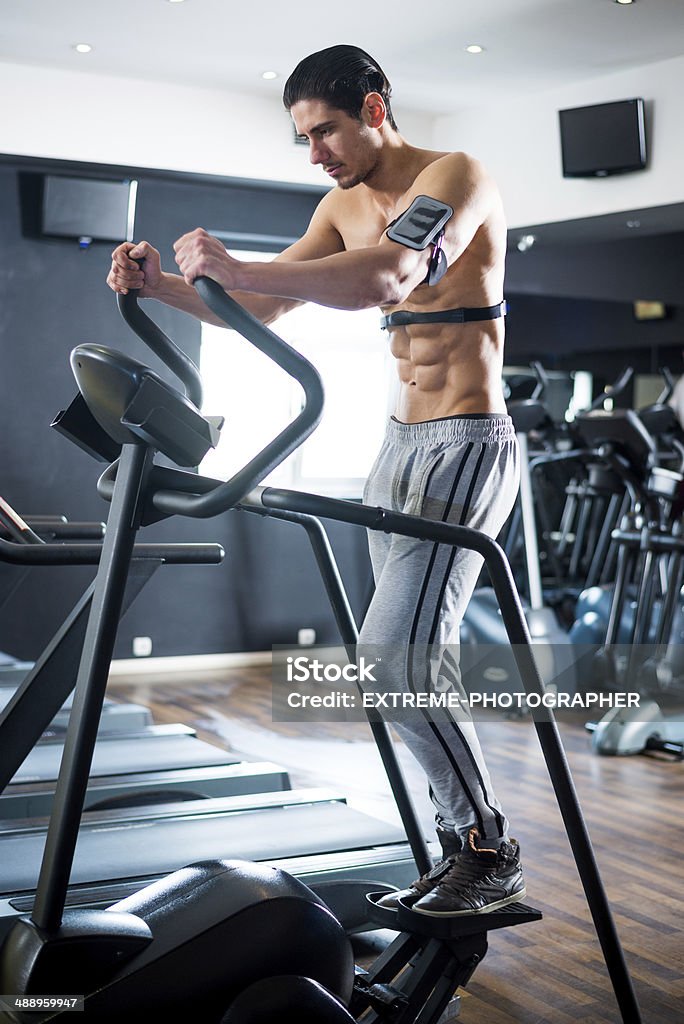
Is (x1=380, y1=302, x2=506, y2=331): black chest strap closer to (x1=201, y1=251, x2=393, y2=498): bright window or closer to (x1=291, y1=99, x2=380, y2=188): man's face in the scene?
(x1=291, y1=99, x2=380, y2=188): man's face

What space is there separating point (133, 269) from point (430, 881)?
1.22 m

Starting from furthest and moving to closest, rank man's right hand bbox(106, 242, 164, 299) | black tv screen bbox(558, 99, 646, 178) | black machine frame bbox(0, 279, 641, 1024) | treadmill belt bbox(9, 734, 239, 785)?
black tv screen bbox(558, 99, 646, 178)
treadmill belt bbox(9, 734, 239, 785)
man's right hand bbox(106, 242, 164, 299)
black machine frame bbox(0, 279, 641, 1024)

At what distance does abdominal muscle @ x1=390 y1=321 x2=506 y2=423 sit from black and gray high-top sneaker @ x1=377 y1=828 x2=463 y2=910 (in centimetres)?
80

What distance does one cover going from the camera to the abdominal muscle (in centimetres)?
220

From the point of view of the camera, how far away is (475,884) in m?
2.05

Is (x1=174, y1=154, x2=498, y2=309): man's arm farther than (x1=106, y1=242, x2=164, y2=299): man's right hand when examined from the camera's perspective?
No

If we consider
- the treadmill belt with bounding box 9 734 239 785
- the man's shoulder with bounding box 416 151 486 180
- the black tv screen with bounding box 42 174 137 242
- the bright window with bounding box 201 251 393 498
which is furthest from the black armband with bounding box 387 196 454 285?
the bright window with bounding box 201 251 393 498

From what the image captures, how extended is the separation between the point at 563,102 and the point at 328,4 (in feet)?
5.36

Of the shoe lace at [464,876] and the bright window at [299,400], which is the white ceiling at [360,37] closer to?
the bright window at [299,400]

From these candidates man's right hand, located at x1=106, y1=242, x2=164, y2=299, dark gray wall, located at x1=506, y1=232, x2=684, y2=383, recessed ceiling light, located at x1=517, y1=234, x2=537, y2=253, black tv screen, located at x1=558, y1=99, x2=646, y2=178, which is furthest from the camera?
dark gray wall, located at x1=506, y1=232, x2=684, y2=383

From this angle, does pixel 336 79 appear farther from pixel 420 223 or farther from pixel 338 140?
pixel 420 223

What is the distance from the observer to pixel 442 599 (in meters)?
2.11

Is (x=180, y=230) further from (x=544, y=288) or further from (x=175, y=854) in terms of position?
(x=175, y=854)

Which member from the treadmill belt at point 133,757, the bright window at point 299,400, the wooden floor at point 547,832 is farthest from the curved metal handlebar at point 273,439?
the bright window at point 299,400
